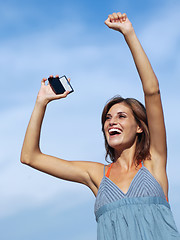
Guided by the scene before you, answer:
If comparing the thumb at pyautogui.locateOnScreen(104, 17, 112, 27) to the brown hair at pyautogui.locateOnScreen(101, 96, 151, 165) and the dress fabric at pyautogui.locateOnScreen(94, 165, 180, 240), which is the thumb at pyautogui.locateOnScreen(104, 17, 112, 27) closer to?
the brown hair at pyautogui.locateOnScreen(101, 96, 151, 165)

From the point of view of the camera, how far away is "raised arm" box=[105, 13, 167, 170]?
4.25m

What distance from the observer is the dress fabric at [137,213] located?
160 inches

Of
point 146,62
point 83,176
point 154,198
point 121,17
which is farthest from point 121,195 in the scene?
point 121,17

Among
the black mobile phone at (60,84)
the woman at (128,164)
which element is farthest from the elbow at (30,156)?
the black mobile phone at (60,84)

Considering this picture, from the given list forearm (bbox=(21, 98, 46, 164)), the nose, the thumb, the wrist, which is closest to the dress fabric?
the nose

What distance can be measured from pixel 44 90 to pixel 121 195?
151 centimetres

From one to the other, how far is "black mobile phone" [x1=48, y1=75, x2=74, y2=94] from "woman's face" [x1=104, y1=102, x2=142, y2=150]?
0.53 meters

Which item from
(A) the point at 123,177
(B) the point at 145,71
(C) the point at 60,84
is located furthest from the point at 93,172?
(B) the point at 145,71

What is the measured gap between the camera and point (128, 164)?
455 centimetres

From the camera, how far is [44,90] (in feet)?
16.1

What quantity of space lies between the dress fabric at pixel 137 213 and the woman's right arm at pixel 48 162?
41 cm

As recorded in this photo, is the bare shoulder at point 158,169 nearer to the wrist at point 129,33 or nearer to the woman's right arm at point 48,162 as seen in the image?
the woman's right arm at point 48,162

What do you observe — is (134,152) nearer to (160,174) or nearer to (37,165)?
(160,174)

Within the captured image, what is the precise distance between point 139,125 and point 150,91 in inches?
22.0
